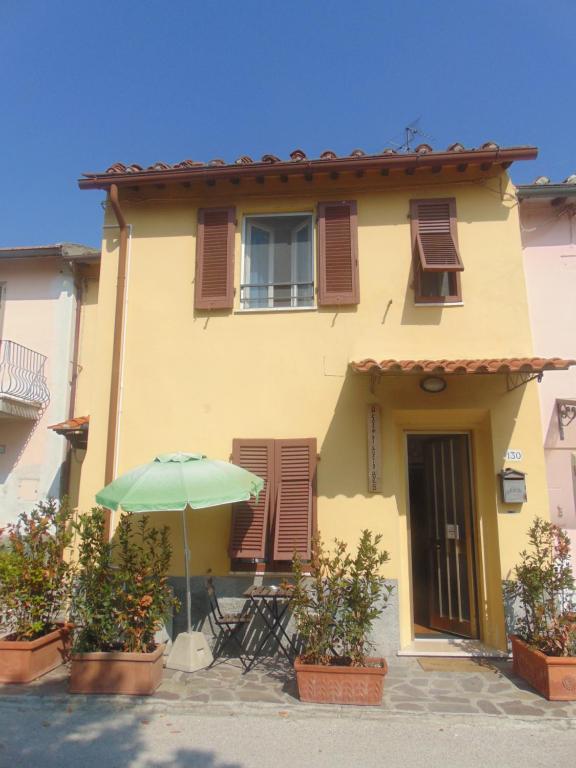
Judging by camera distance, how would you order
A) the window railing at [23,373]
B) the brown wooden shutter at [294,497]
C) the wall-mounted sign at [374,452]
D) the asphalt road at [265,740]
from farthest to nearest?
the window railing at [23,373] → the wall-mounted sign at [374,452] → the brown wooden shutter at [294,497] → the asphalt road at [265,740]

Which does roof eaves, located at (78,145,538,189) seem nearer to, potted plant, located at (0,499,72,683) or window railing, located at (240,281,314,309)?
window railing, located at (240,281,314,309)

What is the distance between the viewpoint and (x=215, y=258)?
784 cm

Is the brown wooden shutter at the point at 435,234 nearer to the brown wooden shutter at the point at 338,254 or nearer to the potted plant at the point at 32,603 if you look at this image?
the brown wooden shutter at the point at 338,254

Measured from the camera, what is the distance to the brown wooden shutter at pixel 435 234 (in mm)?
7168

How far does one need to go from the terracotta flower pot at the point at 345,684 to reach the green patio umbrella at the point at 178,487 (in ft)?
5.82

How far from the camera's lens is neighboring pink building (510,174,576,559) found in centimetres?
781

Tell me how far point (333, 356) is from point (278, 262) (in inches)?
71.5

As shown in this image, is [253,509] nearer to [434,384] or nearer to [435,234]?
[434,384]

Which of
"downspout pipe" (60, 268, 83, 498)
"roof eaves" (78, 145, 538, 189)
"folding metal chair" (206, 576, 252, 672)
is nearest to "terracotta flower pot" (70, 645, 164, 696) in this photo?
"folding metal chair" (206, 576, 252, 672)

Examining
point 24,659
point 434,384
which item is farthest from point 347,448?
point 24,659

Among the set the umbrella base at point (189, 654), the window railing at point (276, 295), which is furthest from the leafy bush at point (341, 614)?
the window railing at point (276, 295)

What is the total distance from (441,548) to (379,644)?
76.1 inches

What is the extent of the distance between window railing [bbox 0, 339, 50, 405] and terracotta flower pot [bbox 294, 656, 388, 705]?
26.5 ft

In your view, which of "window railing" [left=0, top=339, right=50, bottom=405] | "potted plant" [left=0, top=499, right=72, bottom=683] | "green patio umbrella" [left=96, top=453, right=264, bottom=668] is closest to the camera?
"green patio umbrella" [left=96, top=453, right=264, bottom=668]
